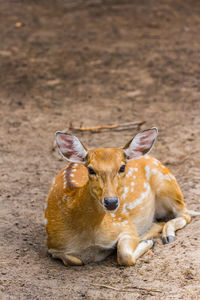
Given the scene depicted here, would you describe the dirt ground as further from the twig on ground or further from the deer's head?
the deer's head

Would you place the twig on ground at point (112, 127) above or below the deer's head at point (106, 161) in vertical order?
below

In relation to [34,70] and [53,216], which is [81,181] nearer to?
[53,216]

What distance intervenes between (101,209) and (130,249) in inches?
17.6

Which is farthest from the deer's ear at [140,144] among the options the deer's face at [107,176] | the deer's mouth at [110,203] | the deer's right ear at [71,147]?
the deer's mouth at [110,203]

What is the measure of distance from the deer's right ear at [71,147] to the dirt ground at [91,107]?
0.94 metres

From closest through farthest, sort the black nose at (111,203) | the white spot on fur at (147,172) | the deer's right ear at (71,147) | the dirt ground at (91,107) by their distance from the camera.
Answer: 1. the black nose at (111,203)
2. the dirt ground at (91,107)
3. the deer's right ear at (71,147)
4. the white spot on fur at (147,172)

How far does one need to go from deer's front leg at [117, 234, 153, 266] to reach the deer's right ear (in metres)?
0.79

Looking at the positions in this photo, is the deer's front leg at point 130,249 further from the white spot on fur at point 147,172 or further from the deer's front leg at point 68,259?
the white spot on fur at point 147,172

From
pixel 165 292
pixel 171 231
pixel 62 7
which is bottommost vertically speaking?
pixel 62 7

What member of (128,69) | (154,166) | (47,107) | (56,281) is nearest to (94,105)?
(47,107)

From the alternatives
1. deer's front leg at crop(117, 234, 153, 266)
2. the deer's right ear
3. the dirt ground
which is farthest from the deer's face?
the dirt ground

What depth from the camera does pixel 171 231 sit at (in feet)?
16.1

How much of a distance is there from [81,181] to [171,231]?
0.96 metres

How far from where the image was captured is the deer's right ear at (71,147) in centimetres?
441
